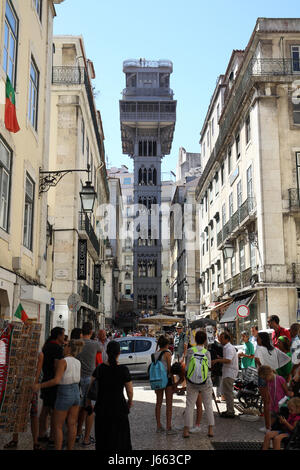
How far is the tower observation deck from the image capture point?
81.9 metres

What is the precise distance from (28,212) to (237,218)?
16.4 meters

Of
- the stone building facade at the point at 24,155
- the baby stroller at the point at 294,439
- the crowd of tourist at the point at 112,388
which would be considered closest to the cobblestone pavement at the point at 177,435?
the crowd of tourist at the point at 112,388

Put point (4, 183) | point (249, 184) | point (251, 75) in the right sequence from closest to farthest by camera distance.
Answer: point (4, 183) < point (251, 75) < point (249, 184)

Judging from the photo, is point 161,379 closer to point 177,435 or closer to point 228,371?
point 177,435

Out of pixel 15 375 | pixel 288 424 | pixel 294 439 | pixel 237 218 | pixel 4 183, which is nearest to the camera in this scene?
pixel 294 439

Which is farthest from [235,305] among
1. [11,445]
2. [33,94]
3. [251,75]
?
[11,445]

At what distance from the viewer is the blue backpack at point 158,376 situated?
852 centimetres

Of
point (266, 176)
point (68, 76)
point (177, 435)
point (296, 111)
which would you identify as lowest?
point (177, 435)

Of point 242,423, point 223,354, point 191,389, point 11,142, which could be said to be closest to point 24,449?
point 191,389

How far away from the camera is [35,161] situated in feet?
44.4

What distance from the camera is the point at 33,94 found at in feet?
44.6

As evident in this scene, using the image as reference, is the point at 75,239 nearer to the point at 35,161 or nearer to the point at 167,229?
the point at 35,161

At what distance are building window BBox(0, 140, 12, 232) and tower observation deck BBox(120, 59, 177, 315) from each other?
2760 inches
